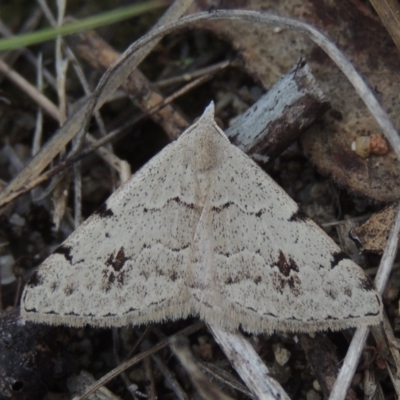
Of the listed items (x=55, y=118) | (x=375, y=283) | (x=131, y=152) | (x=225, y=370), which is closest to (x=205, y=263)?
(x=225, y=370)

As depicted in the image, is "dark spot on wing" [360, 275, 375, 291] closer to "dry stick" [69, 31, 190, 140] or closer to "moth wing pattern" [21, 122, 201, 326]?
"moth wing pattern" [21, 122, 201, 326]

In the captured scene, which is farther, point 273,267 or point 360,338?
point 273,267

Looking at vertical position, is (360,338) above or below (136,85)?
below

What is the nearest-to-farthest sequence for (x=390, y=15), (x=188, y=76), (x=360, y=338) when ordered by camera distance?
(x=360, y=338) → (x=390, y=15) → (x=188, y=76)

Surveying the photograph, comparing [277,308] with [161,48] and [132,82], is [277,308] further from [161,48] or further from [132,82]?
[161,48]

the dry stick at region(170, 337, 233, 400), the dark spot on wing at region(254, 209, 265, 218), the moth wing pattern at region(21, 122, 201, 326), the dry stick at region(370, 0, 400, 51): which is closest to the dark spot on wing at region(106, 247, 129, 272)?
the moth wing pattern at region(21, 122, 201, 326)

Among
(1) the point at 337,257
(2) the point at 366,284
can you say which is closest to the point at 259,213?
(1) the point at 337,257

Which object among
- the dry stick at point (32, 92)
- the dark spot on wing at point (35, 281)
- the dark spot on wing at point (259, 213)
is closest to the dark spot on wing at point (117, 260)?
the dark spot on wing at point (35, 281)

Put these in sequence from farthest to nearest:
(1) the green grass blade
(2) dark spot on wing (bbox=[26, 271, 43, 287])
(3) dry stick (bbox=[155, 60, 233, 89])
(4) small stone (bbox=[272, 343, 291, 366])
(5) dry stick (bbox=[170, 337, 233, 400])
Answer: (3) dry stick (bbox=[155, 60, 233, 89])
(1) the green grass blade
(4) small stone (bbox=[272, 343, 291, 366])
(2) dark spot on wing (bbox=[26, 271, 43, 287])
(5) dry stick (bbox=[170, 337, 233, 400])

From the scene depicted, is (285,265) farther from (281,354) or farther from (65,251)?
(65,251)
